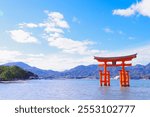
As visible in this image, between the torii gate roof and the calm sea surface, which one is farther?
the torii gate roof

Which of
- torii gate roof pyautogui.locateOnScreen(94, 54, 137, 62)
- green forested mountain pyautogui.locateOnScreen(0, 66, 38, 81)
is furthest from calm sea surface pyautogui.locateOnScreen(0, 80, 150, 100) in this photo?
green forested mountain pyautogui.locateOnScreen(0, 66, 38, 81)

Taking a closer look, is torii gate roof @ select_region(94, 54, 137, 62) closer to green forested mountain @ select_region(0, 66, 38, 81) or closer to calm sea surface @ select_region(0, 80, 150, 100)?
calm sea surface @ select_region(0, 80, 150, 100)

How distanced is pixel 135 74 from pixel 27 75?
66054 millimetres

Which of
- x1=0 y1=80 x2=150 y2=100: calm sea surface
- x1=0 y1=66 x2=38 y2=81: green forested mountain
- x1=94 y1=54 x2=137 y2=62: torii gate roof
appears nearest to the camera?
x1=0 y1=80 x2=150 y2=100: calm sea surface

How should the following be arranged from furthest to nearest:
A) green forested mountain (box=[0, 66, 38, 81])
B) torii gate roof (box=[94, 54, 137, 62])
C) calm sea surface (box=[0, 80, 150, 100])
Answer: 1. green forested mountain (box=[0, 66, 38, 81])
2. torii gate roof (box=[94, 54, 137, 62])
3. calm sea surface (box=[0, 80, 150, 100])

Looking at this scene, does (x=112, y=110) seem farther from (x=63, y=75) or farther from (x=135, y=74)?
(x=63, y=75)

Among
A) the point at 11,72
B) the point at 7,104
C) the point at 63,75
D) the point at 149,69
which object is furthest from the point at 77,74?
the point at 7,104

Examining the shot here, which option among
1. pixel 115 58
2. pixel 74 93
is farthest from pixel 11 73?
pixel 74 93

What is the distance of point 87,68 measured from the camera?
449 feet

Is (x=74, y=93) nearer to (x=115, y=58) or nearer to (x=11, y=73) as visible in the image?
(x=115, y=58)

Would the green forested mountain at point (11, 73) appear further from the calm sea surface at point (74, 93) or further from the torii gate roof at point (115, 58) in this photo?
the torii gate roof at point (115, 58)

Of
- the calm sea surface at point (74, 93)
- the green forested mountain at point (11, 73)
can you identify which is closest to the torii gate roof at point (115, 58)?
the calm sea surface at point (74, 93)

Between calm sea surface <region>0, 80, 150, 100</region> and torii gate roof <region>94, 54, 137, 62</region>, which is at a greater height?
torii gate roof <region>94, 54, 137, 62</region>

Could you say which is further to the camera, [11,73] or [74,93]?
[11,73]
